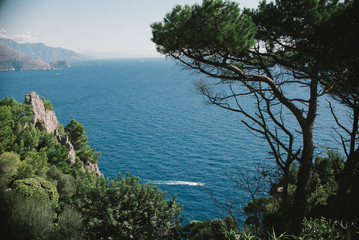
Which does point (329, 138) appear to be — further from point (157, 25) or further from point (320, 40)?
point (157, 25)

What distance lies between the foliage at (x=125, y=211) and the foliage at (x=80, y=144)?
79.4 feet

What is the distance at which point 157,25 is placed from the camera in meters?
5.50

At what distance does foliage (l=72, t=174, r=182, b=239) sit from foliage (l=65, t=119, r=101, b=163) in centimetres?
2420

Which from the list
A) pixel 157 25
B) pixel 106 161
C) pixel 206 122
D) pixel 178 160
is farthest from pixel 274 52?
pixel 206 122

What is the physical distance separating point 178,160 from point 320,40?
30.4m

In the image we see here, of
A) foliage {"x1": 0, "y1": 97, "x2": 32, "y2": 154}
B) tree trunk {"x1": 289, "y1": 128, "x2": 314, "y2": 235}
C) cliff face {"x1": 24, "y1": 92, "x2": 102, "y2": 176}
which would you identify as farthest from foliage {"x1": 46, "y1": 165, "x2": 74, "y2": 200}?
tree trunk {"x1": 289, "y1": 128, "x2": 314, "y2": 235}

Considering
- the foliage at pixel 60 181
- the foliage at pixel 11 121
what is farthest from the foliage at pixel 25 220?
the foliage at pixel 11 121

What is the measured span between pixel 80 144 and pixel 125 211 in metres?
28.0

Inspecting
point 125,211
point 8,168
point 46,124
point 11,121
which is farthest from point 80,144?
point 125,211

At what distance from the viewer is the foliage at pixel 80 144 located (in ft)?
112

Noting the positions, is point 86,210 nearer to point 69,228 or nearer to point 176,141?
point 69,228

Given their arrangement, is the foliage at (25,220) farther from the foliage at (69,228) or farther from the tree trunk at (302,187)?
the tree trunk at (302,187)

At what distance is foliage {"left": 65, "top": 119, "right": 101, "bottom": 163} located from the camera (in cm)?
3409

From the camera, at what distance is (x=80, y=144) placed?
35500 mm
